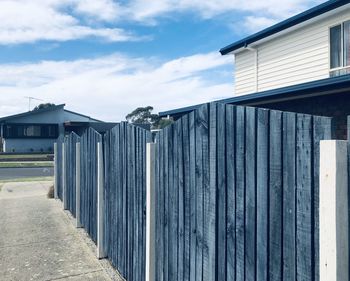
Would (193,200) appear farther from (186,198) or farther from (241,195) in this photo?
(241,195)

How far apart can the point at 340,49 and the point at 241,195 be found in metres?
8.71

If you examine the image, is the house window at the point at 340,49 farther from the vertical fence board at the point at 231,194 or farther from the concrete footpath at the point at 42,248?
the vertical fence board at the point at 231,194

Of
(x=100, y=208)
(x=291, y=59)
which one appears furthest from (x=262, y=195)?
(x=291, y=59)

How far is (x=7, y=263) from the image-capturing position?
5969 mm

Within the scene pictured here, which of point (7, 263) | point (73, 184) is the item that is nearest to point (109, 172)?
point (7, 263)

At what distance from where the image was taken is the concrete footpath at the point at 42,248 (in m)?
5.54

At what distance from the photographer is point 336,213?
1.96 meters

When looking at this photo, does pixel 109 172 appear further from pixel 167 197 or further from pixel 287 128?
pixel 287 128

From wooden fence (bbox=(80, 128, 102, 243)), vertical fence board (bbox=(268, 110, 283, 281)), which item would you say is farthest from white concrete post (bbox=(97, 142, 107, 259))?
vertical fence board (bbox=(268, 110, 283, 281))

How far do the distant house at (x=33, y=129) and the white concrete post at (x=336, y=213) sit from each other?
4172 cm

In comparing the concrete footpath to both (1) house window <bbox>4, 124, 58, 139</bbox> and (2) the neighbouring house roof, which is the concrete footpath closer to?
(2) the neighbouring house roof

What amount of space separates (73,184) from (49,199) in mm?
3255

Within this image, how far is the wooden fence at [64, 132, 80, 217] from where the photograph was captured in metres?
9.35

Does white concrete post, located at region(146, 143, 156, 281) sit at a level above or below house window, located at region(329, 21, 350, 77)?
below
